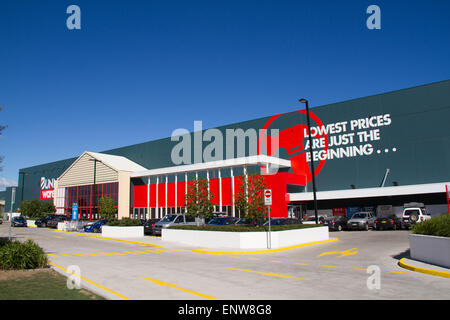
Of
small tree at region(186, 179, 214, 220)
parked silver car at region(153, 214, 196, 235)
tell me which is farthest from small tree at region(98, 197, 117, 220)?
small tree at region(186, 179, 214, 220)

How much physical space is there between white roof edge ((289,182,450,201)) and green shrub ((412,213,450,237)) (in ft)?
66.7

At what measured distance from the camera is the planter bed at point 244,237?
20.3 metres

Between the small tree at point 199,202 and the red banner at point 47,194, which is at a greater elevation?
the red banner at point 47,194

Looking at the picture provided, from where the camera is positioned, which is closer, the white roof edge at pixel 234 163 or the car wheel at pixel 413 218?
the car wheel at pixel 413 218

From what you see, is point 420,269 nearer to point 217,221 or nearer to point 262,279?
point 262,279

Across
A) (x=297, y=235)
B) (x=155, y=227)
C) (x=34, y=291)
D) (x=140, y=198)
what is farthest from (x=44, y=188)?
(x=34, y=291)

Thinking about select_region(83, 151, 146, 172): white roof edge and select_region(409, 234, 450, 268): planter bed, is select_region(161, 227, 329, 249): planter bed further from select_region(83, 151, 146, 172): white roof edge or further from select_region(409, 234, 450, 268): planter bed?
select_region(83, 151, 146, 172): white roof edge

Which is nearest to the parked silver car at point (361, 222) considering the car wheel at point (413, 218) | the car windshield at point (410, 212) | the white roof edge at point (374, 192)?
the white roof edge at point (374, 192)

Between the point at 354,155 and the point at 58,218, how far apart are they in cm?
3684

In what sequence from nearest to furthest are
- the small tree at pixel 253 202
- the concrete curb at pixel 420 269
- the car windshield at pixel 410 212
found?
1. the concrete curb at pixel 420 269
2. the small tree at pixel 253 202
3. the car windshield at pixel 410 212

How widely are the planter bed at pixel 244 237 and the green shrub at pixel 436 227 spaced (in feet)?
24.8

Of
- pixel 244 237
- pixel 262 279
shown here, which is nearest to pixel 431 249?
pixel 262 279

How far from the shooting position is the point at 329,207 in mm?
41438

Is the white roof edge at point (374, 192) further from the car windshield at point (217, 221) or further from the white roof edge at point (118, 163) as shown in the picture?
the white roof edge at point (118, 163)
